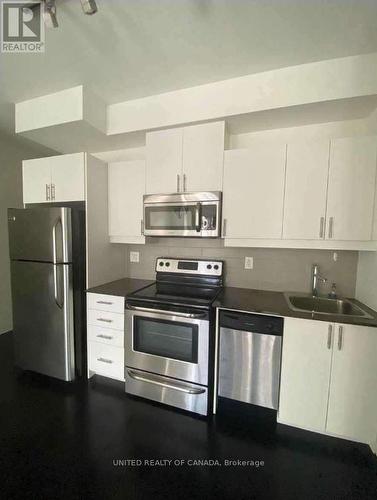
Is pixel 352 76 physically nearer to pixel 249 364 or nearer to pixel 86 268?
pixel 249 364

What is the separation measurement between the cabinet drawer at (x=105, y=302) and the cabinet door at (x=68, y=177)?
941 mm

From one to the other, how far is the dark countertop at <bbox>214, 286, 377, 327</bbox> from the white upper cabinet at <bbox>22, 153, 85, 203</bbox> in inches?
65.0

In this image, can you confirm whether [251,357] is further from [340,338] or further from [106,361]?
[106,361]

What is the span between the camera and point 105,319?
6.71 feet

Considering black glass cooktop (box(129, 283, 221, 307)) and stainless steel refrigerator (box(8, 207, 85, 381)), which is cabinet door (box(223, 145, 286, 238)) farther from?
stainless steel refrigerator (box(8, 207, 85, 381))

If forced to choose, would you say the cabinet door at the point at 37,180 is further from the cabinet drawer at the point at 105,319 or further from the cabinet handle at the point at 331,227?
the cabinet handle at the point at 331,227

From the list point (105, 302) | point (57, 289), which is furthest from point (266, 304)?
point (57, 289)

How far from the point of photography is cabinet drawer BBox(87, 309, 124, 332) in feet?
6.56

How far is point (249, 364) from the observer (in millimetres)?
1651

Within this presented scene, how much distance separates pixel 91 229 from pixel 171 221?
788 millimetres

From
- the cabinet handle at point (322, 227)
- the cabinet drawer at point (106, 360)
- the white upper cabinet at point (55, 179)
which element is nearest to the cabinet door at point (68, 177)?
the white upper cabinet at point (55, 179)

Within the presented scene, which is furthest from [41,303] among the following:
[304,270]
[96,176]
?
[304,270]

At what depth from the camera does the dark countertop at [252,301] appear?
1.49 m

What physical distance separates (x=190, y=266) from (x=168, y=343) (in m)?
0.79
